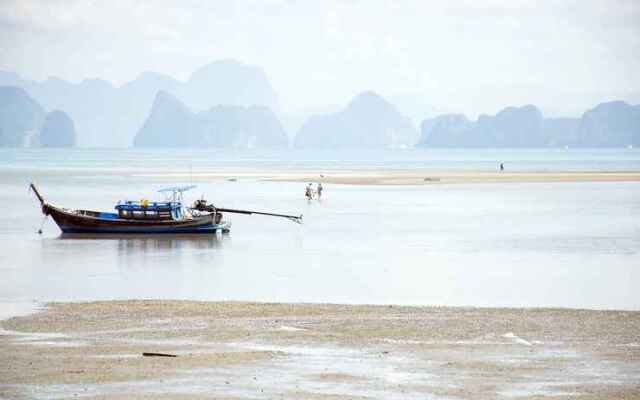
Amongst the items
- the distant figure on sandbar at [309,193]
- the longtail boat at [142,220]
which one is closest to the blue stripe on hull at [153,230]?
the longtail boat at [142,220]

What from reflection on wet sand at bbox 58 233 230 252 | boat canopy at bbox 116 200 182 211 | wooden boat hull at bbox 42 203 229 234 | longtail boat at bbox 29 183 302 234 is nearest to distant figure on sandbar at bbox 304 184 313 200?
longtail boat at bbox 29 183 302 234

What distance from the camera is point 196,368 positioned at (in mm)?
19609

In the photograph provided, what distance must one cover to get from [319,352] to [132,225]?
34074 mm

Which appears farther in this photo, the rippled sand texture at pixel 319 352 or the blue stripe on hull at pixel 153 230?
the blue stripe on hull at pixel 153 230

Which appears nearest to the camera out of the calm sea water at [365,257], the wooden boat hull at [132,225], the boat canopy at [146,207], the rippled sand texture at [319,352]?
the rippled sand texture at [319,352]

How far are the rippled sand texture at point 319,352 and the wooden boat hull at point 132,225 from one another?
82.5ft

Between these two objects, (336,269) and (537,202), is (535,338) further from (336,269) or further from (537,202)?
(537,202)

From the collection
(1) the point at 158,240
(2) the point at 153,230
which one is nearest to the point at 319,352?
(1) the point at 158,240

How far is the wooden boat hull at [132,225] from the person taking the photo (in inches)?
2120

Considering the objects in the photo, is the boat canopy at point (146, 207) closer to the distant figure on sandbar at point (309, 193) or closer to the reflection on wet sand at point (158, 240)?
the reflection on wet sand at point (158, 240)

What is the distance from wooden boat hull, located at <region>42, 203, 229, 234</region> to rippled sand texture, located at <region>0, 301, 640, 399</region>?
25.1m

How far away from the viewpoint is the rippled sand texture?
1800 centimetres

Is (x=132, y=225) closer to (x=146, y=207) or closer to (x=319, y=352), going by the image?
(x=146, y=207)

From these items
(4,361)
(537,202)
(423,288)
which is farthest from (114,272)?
(537,202)
